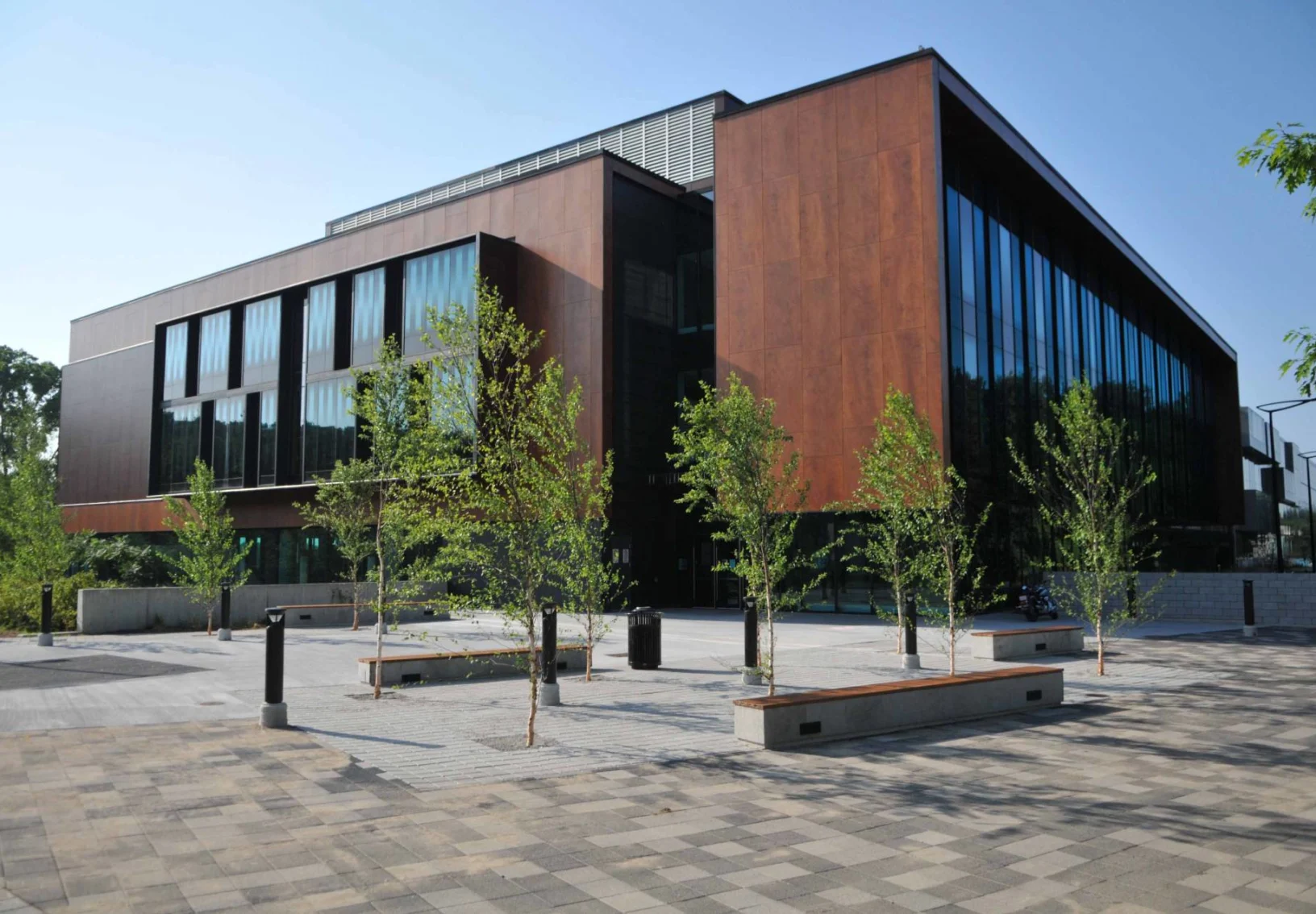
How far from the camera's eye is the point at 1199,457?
67.8 metres

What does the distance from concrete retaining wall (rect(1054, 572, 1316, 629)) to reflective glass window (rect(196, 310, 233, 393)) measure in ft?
137

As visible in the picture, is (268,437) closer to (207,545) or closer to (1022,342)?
(207,545)

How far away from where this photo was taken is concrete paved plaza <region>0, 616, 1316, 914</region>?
5.93 metres

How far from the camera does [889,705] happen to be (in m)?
11.5

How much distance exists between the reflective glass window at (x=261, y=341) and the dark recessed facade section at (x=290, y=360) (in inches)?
2.8

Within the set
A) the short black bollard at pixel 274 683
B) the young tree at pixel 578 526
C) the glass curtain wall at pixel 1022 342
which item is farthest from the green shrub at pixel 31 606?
the glass curtain wall at pixel 1022 342

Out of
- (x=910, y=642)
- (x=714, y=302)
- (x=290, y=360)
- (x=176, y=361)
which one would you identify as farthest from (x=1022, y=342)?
(x=176, y=361)

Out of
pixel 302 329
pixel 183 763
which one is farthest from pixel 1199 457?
pixel 183 763

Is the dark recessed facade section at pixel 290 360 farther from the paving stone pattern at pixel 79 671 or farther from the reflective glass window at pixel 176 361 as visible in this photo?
the paving stone pattern at pixel 79 671

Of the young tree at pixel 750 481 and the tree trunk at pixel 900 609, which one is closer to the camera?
the young tree at pixel 750 481

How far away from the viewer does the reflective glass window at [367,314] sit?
41.9 metres

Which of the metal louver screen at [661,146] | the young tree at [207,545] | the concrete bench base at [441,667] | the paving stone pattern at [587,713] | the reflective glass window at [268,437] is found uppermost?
Answer: the metal louver screen at [661,146]

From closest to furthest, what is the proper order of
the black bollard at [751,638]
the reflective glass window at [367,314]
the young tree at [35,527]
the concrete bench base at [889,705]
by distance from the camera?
the concrete bench base at [889,705]
the black bollard at [751,638]
the young tree at [35,527]
the reflective glass window at [367,314]

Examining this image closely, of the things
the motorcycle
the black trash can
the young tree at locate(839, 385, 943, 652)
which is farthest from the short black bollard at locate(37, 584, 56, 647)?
the motorcycle
